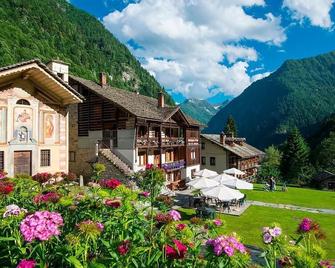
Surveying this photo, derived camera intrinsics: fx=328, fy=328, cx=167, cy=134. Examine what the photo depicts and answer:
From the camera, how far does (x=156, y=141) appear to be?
35.2 metres

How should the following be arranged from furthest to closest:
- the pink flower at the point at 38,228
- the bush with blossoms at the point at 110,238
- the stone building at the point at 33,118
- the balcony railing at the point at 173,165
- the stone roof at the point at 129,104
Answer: the balcony railing at the point at 173,165 → the stone roof at the point at 129,104 → the stone building at the point at 33,118 → the bush with blossoms at the point at 110,238 → the pink flower at the point at 38,228

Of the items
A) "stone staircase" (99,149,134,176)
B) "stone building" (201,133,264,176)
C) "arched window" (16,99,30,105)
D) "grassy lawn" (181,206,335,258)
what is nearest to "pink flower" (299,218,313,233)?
"grassy lawn" (181,206,335,258)

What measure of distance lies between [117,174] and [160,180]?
22203 mm

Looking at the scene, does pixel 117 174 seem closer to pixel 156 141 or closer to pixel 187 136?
pixel 156 141

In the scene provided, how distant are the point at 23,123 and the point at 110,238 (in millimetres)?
18761

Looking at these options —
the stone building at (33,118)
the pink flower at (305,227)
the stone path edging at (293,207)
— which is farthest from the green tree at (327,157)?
the pink flower at (305,227)

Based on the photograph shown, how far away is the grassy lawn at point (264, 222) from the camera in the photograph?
1755 centimetres

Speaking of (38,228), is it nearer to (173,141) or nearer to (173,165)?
(173,165)

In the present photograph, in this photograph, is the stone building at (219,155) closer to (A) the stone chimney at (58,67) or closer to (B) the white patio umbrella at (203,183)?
(B) the white patio umbrella at (203,183)

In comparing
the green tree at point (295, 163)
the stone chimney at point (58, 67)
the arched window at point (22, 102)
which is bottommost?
the green tree at point (295, 163)

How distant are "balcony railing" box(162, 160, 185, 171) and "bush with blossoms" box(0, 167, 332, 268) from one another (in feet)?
94.8

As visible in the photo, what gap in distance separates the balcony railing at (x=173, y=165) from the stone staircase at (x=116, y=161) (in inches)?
241

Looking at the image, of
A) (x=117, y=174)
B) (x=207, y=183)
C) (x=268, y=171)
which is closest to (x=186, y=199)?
(x=207, y=183)

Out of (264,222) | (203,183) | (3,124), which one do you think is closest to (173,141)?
(203,183)
